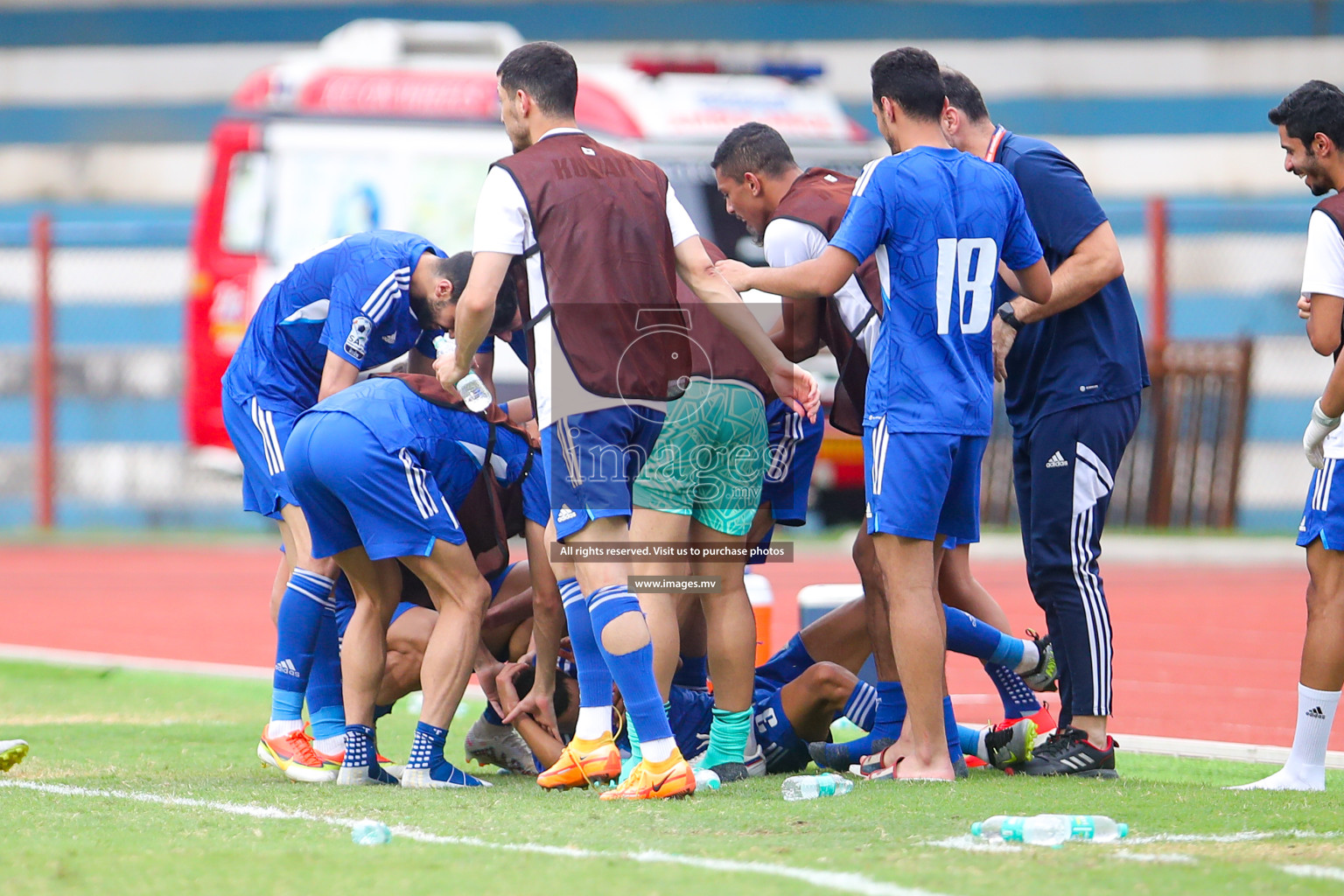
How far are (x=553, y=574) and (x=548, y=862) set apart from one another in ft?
5.65

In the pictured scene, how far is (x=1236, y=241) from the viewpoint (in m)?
17.2

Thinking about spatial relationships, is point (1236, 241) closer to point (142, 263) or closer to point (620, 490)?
point (142, 263)

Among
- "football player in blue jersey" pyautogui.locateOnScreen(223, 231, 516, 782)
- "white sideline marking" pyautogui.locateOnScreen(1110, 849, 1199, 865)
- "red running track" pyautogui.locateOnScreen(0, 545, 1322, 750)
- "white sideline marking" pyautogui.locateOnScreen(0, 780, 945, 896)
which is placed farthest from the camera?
"red running track" pyautogui.locateOnScreen(0, 545, 1322, 750)

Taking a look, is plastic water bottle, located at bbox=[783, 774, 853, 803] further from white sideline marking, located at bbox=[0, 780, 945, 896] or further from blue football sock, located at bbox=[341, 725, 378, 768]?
blue football sock, located at bbox=[341, 725, 378, 768]

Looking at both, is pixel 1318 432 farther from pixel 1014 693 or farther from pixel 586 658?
pixel 586 658

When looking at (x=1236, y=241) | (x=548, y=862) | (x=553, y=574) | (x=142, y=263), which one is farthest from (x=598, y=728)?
(x=142, y=263)

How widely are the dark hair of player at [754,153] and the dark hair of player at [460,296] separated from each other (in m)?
0.89

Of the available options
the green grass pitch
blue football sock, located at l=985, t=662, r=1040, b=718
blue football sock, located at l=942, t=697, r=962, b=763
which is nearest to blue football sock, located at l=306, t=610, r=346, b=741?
the green grass pitch

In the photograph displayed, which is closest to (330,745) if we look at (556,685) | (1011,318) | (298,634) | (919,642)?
(298,634)

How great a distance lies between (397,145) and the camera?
1430cm

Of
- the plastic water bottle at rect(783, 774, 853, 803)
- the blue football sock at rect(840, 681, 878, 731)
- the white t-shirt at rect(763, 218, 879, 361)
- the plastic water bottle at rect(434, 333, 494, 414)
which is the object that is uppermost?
the white t-shirt at rect(763, 218, 879, 361)

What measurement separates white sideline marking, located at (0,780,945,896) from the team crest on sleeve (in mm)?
1643

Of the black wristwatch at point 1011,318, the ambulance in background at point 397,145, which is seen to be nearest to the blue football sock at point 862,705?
the black wristwatch at point 1011,318

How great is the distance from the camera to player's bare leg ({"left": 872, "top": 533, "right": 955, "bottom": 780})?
5.52 metres
